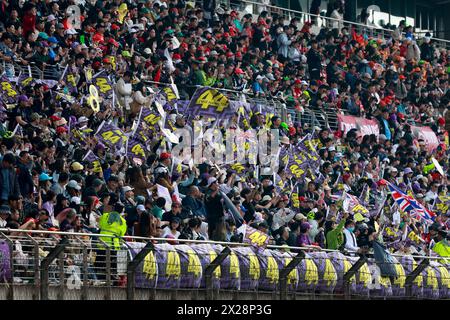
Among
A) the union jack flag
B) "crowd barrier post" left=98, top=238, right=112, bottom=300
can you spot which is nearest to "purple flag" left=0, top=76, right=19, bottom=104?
"crowd barrier post" left=98, top=238, right=112, bottom=300

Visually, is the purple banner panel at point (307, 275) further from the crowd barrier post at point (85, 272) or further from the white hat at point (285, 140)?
the white hat at point (285, 140)

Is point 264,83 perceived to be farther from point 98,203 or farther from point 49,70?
point 98,203

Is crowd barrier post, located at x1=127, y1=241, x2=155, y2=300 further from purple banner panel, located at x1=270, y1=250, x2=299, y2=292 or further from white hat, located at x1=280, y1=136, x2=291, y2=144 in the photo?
white hat, located at x1=280, y1=136, x2=291, y2=144

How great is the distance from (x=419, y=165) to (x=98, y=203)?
556 inches

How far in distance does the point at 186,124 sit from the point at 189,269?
7.68 meters

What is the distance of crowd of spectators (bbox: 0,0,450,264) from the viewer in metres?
20.4

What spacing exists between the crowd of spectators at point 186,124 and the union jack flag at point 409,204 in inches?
9.9

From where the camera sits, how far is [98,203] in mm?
20234

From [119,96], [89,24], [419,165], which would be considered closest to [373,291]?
[119,96]

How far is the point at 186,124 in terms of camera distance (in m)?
25.4

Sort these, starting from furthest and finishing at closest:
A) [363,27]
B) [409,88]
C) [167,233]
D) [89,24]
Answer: [363,27]
[409,88]
[89,24]
[167,233]

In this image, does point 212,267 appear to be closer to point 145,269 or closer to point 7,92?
point 145,269

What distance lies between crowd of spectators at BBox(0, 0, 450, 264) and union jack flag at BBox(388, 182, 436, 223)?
0.83ft

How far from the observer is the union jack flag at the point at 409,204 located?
29.4 meters
